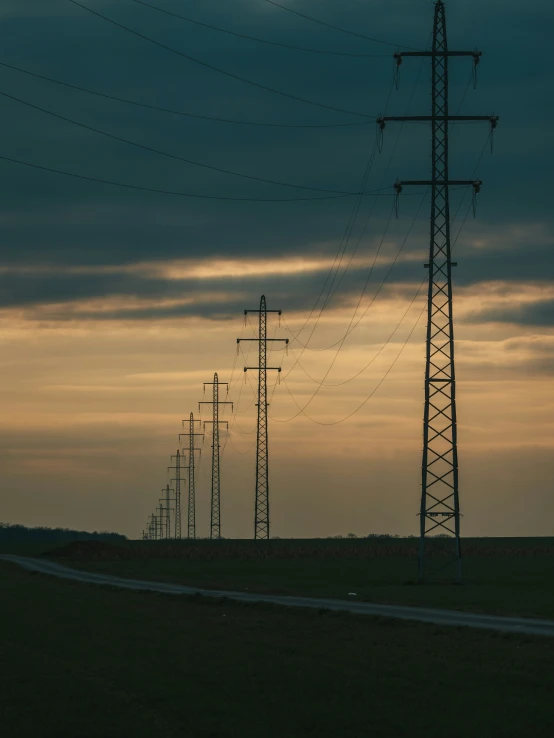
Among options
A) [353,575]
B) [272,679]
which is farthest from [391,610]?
[353,575]

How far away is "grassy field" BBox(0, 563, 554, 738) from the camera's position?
78.6 feet

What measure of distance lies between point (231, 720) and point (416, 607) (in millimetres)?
23829

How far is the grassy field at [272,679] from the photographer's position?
78.6 feet

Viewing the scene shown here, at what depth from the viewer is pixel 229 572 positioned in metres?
87.5

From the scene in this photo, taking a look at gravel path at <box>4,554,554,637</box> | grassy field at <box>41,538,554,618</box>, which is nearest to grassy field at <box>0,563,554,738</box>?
gravel path at <box>4,554,554,637</box>

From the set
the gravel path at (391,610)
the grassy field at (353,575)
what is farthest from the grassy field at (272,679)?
the grassy field at (353,575)

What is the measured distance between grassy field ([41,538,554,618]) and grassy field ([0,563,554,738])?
32.8 feet

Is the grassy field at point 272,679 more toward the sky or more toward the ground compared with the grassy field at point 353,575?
more toward the ground

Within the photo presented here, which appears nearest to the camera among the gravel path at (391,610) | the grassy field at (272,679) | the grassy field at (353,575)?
the grassy field at (272,679)

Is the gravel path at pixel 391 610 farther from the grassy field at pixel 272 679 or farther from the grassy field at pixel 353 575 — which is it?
the grassy field at pixel 353 575

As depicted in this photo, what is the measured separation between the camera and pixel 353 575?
8081 centimetres

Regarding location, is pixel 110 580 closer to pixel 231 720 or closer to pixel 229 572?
pixel 229 572

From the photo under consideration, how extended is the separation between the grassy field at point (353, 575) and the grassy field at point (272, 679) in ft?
32.8

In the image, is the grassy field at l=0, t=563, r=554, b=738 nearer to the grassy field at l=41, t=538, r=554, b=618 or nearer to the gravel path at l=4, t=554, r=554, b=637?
the gravel path at l=4, t=554, r=554, b=637
